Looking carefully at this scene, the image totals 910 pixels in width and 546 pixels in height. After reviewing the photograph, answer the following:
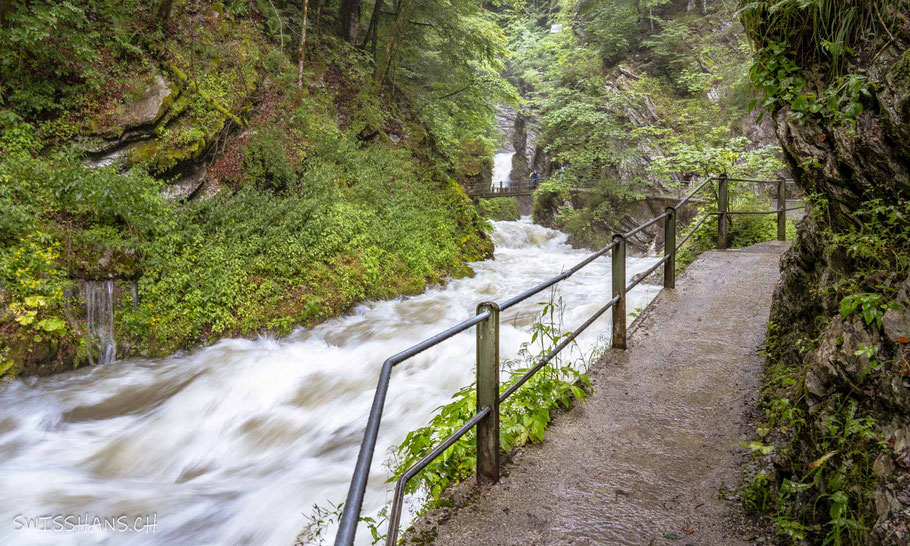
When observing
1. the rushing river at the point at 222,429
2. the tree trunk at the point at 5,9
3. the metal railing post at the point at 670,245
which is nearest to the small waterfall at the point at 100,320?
the rushing river at the point at 222,429

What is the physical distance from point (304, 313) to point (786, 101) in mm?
7564

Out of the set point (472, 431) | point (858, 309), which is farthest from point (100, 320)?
point (858, 309)

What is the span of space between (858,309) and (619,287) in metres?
2.38

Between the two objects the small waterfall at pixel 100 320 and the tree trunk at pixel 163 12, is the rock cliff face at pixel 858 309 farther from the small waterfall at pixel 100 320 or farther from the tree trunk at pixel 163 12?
the tree trunk at pixel 163 12

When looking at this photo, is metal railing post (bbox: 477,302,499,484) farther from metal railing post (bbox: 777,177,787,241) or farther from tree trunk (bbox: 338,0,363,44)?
tree trunk (bbox: 338,0,363,44)

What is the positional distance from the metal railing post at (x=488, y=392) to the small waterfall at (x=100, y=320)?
6953 millimetres

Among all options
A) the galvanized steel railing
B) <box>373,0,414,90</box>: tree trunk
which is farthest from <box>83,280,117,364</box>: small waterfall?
<box>373,0,414,90</box>: tree trunk

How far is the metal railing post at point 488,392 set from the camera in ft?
9.20

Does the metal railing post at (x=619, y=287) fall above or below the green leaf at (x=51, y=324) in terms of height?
above

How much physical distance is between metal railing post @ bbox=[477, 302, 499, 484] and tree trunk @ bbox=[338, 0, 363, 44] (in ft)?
48.3

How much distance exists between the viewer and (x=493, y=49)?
15188 millimetres

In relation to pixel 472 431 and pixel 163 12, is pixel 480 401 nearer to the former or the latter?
pixel 472 431

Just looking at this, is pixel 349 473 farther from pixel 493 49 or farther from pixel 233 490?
pixel 493 49

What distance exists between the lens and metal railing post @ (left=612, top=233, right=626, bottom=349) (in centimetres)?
470
